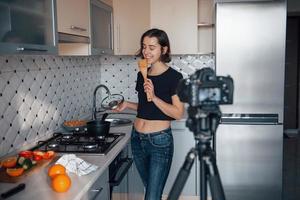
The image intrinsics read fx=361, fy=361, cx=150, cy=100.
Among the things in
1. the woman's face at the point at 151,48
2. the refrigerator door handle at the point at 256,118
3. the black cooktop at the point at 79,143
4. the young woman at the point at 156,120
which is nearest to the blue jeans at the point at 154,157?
the young woman at the point at 156,120

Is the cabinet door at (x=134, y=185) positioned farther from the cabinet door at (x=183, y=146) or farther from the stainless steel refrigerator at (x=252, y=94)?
the stainless steel refrigerator at (x=252, y=94)

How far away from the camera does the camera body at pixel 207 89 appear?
1058 millimetres

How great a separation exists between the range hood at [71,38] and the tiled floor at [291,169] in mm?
2224

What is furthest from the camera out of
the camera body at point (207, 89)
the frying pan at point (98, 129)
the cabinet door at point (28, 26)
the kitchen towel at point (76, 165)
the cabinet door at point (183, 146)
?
the cabinet door at point (183, 146)

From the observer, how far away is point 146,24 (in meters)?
3.01

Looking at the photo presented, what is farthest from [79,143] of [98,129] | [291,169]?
[291,169]

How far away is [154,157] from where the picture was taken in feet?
6.21

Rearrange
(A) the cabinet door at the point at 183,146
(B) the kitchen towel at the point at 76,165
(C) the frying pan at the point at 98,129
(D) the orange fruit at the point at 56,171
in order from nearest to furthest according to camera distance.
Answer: (D) the orange fruit at the point at 56,171 < (B) the kitchen towel at the point at 76,165 < (C) the frying pan at the point at 98,129 < (A) the cabinet door at the point at 183,146

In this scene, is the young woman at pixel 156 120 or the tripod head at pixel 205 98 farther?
the young woman at pixel 156 120

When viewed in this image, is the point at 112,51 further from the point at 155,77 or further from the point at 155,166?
the point at 155,166

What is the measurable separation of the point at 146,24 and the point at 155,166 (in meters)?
1.49

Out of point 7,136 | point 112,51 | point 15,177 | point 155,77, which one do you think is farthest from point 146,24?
point 15,177

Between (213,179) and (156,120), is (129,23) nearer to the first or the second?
(156,120)

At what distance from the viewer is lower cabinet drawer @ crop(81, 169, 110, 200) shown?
1473 millimetres
